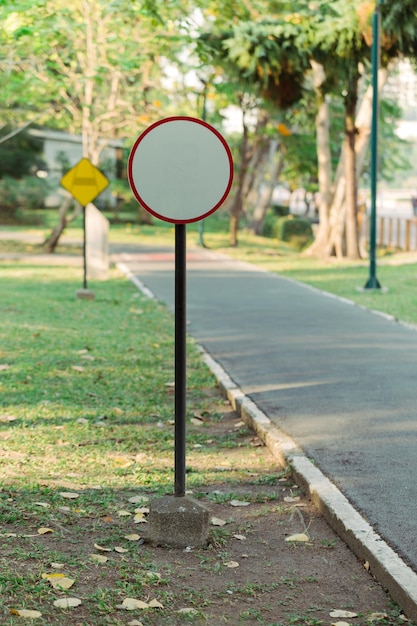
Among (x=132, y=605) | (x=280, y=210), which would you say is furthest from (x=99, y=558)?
(x=280, y=210)

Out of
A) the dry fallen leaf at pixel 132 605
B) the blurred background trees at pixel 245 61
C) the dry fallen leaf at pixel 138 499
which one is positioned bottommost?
the dry fallen leaf at pixel 138 499

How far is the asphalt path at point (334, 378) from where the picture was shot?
6.61 m

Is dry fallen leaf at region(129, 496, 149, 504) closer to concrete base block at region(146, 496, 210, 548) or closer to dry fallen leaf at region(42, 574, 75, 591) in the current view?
concrete base block at region(146, 496, 210, 548)

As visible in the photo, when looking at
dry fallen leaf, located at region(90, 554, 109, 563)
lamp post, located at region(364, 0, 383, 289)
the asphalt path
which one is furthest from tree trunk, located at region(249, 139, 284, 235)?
dry fallen leaf, located at region(90, 554, 109, 563)

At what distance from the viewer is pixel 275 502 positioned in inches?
260

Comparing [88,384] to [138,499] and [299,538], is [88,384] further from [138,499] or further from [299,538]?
[299,538]

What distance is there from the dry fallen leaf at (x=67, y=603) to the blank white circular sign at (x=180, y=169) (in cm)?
196

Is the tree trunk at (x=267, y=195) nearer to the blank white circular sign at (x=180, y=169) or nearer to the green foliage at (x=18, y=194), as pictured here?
the green foliage at (x=18, y=194)

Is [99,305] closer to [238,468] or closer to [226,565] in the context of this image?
[238,468]

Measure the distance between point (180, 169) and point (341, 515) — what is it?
196 centimetres

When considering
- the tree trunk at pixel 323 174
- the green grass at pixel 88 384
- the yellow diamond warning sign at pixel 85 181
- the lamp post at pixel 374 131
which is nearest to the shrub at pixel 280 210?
the tree trunk at pixel 323 174

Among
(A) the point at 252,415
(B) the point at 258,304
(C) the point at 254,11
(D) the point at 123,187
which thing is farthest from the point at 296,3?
(D) the point at 123,187

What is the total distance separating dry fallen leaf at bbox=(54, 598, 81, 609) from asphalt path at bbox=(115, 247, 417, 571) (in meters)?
1.48

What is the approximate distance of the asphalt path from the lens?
21.7 ft
